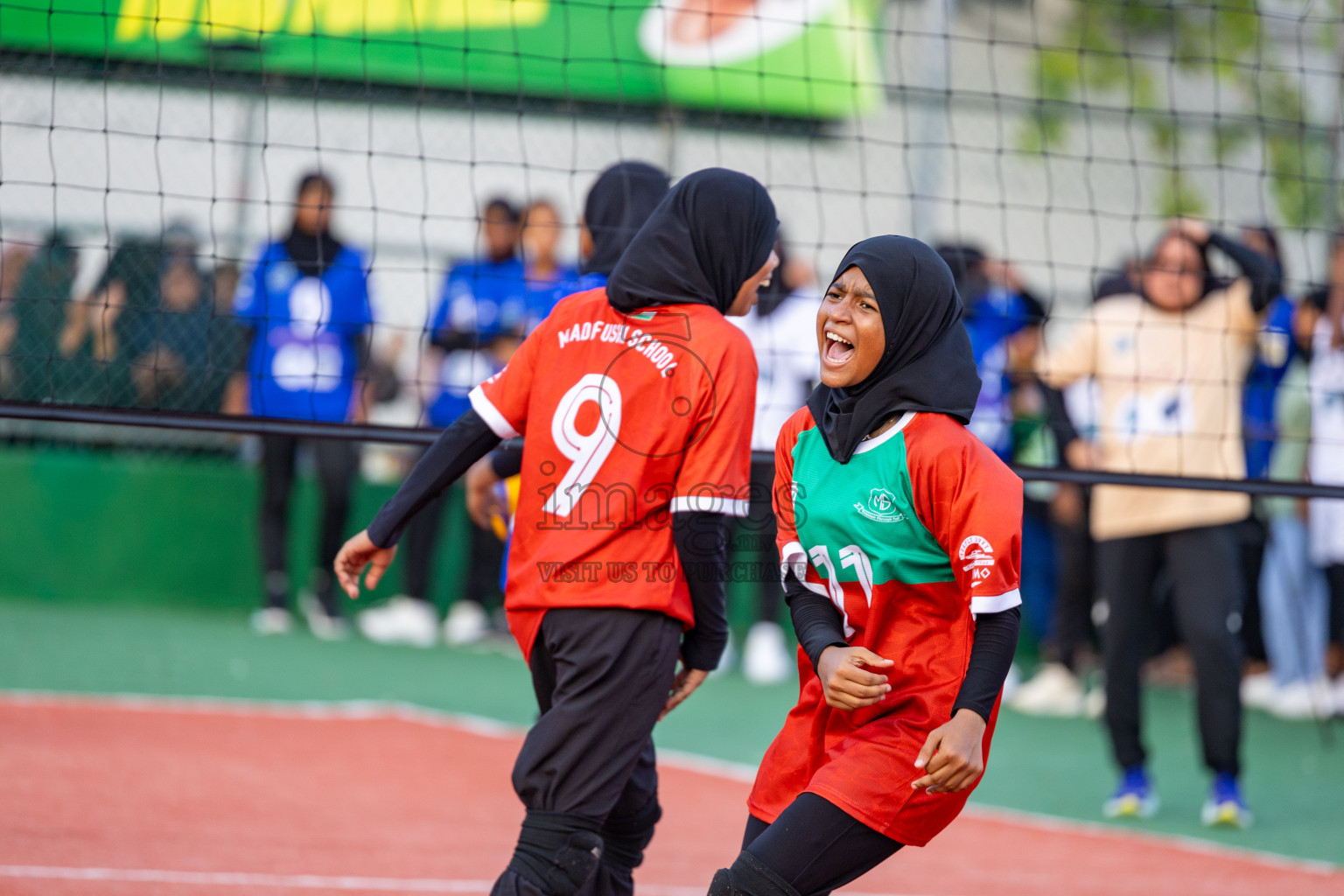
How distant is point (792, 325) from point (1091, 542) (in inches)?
75.5

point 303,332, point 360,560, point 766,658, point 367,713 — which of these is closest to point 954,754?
point 360,560

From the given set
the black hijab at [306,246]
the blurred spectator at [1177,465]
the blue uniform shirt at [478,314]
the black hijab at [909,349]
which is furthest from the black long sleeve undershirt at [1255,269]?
the black hijab at [306,246]

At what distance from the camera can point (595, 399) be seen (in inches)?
131

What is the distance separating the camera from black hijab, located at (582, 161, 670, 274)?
442cm

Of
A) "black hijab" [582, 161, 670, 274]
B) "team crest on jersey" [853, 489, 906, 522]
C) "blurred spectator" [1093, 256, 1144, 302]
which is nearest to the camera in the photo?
"team crest on jersey" [853, 489, 906, 522]

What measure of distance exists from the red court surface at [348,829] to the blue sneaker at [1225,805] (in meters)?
0.40

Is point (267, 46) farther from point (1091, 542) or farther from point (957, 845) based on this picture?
point (957, 845)

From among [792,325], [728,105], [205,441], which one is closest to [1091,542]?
[792,325]

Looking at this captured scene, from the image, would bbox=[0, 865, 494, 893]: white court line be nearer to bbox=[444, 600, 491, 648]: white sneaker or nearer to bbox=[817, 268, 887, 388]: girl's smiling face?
bbox=[817, 268, 887, 388]: girl's smiling face

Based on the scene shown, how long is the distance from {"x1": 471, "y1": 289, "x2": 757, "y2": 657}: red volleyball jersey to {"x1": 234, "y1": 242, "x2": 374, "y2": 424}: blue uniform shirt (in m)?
4.83

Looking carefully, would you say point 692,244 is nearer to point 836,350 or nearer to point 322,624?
point 836,350

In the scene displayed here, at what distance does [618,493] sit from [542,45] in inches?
297

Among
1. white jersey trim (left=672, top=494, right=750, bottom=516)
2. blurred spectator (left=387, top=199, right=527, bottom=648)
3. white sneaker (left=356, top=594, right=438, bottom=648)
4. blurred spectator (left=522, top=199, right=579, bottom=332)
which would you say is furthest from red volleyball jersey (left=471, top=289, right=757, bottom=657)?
white sneaker (left=356, top=594, right=438, bottom=648)

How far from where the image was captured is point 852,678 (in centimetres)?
278
